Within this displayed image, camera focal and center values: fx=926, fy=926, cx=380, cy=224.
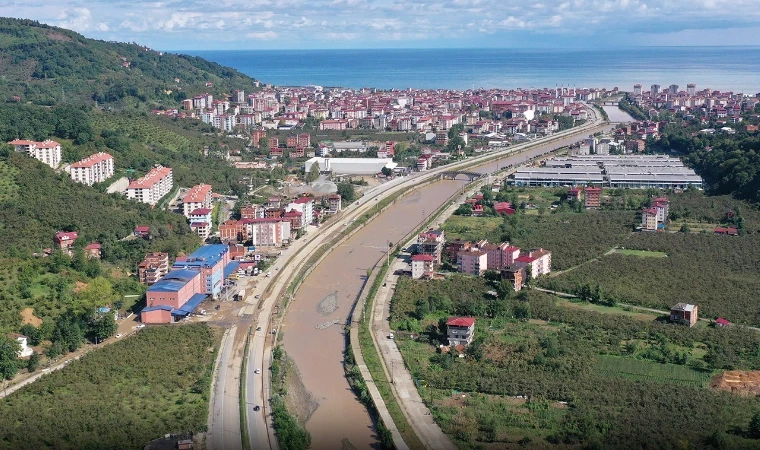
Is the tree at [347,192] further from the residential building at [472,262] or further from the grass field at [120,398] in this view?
the grass field at [120,398]

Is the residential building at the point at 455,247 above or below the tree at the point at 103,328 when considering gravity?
above

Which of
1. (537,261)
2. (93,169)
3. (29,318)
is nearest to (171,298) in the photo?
(29,318)

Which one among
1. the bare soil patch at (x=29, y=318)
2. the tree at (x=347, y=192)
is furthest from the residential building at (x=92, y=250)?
the tree at (x=347, y=192)

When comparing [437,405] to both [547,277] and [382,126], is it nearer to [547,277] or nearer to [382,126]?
[547,277]

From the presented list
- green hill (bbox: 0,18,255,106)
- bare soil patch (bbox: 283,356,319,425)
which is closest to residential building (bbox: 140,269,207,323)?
bare soil patch (bbox: 283,356,319,425)

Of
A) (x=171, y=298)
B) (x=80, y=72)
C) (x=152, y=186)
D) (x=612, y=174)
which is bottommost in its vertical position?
(x=171, y=298)

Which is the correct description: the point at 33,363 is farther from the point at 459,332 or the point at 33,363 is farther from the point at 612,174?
the point at 612,174
